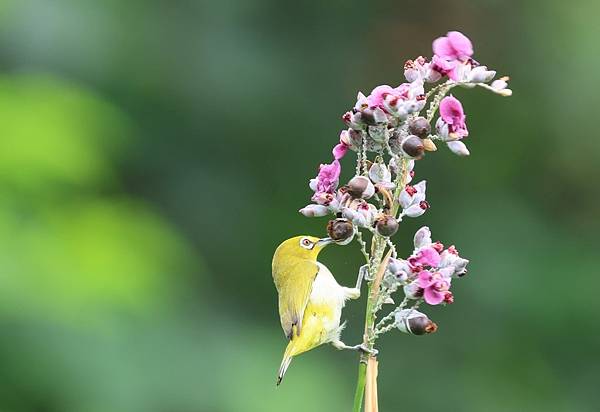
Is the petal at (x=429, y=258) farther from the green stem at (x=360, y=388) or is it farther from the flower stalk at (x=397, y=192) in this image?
the green stem at (x=360, y=388)

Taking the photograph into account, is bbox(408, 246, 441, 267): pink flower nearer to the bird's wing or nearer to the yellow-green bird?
the yellow-green bird

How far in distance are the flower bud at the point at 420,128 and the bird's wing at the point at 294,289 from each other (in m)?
0.72

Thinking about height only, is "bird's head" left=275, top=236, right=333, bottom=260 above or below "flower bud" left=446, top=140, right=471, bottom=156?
above

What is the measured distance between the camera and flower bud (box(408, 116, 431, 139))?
2.12 m

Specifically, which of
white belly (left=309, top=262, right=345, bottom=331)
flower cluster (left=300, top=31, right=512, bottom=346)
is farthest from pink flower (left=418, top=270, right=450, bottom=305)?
white belly (left=309, top=262, right=345, bottom=331)

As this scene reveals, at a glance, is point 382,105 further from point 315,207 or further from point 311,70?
point 311,70

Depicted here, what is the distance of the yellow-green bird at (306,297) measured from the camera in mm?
2693

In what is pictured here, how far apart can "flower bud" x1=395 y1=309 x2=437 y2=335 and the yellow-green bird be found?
1.59ft

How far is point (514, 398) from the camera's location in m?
7.04

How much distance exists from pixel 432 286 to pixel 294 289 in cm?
69

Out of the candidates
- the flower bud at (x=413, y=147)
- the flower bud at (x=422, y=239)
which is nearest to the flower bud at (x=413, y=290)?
the flower bud at (x=422, y=239)

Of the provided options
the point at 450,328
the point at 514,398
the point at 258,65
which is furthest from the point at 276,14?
the point at 514,398

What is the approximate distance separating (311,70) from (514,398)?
2.84 metres

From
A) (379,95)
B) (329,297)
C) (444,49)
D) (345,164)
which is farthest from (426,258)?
(345,164)
